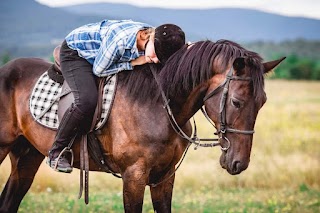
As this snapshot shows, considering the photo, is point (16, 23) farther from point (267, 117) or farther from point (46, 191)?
point (46, 191)

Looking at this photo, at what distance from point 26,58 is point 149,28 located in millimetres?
2114

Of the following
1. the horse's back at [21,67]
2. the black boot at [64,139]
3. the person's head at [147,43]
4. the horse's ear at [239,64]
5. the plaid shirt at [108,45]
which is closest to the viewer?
the horse's ear at [239,64]

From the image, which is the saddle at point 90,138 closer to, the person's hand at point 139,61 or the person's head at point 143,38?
the person's hand at point 139,61

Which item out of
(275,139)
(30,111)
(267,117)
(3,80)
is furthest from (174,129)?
(267,117)

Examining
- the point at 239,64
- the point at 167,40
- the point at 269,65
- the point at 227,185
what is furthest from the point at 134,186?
the point at 227,185

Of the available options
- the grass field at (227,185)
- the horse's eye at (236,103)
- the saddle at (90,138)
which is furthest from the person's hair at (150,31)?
the grass field at (227,185)

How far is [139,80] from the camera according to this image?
620cm

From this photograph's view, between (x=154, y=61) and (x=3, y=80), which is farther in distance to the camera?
→ (x=3, y=80)

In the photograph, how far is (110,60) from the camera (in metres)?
6.17

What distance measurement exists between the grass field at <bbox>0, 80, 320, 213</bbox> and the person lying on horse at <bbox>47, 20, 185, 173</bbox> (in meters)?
1.43

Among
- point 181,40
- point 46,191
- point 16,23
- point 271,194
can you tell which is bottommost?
point 16,23

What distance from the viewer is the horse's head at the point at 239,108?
5430 millimetres

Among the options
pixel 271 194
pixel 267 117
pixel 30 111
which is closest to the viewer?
pixel 30 111

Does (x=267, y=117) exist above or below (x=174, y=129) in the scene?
below
